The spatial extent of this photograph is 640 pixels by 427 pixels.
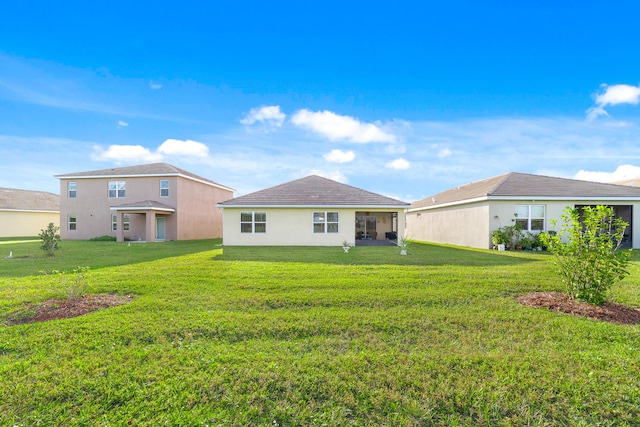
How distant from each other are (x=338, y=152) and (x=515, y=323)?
18847 millimetres

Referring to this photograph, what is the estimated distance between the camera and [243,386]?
11.1 feet

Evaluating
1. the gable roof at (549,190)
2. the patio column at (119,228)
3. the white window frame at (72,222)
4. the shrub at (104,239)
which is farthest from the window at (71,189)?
the gable roof at (549,190)

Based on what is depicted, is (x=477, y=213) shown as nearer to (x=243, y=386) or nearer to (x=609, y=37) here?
(x=609, y=37)

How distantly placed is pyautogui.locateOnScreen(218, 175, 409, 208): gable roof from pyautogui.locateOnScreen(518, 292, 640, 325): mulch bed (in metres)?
12.1

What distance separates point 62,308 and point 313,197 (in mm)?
14511

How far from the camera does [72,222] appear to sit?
2791 cm

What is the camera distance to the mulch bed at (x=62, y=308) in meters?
5.50

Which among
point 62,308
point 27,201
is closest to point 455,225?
point 62,308

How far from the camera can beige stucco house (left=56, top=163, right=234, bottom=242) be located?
2586cm

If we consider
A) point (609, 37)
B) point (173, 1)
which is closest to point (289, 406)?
point (173, 1)

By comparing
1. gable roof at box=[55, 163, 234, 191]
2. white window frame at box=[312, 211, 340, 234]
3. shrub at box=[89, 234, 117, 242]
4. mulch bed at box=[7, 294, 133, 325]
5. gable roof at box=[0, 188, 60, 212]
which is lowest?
mulch bed at box=[7, 294, 133, 325]

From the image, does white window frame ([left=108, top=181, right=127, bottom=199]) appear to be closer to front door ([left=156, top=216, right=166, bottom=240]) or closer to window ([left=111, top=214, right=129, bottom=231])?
window ([left=111, top=214, right=129, bottom=231])

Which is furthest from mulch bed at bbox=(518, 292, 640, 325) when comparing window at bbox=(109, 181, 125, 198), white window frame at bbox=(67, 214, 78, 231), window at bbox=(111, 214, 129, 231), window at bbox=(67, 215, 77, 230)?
window at bbox=(67, 215, 77, 230)

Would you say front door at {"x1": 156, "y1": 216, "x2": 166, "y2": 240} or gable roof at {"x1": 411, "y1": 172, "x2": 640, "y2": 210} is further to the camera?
front door at {"x1": 156, "y1": 216, "x2": 166, "y2": 240}
